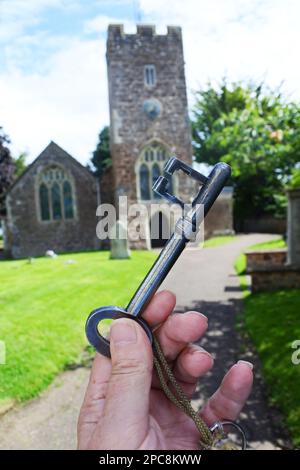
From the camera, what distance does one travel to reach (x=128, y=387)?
977mm

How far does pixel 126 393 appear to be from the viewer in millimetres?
972

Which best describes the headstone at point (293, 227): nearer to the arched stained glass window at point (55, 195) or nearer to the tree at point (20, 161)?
the tree at point (20, 161)

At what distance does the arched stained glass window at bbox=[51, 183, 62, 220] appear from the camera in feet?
55.4

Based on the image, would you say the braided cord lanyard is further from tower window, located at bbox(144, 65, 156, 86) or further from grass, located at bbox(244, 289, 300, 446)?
tower window, located at bbox(144, 65, 156, 86)

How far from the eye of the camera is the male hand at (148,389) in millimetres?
960

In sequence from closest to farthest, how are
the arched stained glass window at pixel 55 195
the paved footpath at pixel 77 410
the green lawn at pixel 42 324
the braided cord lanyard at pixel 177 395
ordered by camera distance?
the braided cord lanyard at pixel 177 395 → the paved footpath at pixel 77 410 → the green lawn at pixel 42 324 → the arched stained glass window at pixel 55 195

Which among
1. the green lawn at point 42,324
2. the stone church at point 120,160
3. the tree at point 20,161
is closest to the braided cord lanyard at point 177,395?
the green lawn at point 42,324

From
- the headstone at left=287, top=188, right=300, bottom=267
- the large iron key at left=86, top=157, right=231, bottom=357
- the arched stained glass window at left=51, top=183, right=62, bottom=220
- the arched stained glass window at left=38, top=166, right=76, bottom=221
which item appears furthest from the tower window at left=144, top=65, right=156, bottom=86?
the large iron key at left=86, top=157, right=231, bottom=357

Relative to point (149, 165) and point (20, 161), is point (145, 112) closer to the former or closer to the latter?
point (149, 165)

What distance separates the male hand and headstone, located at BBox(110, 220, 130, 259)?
9962 millimetres

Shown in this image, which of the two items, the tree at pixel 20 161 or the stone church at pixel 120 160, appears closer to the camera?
the tree at pixel 20 161

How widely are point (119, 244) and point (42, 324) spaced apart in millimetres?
7445

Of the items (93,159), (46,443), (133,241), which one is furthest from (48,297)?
(93,159)

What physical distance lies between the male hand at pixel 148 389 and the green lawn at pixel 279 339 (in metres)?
1.73
